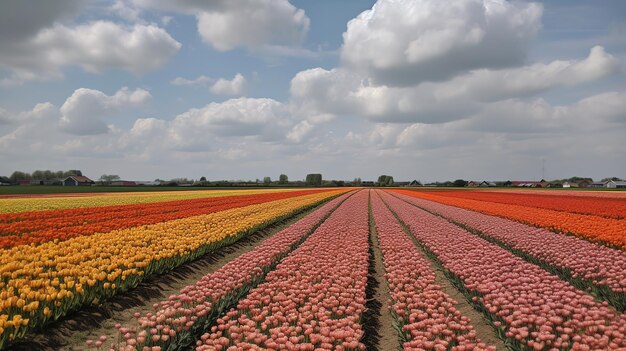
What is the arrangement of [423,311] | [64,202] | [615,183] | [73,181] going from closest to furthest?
[423,311]
[64,202]
[73,181]
[615,183]

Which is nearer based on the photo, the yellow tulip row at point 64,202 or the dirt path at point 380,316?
the dirt path at point 380,316

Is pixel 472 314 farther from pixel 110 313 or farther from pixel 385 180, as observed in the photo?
pixel 385 180

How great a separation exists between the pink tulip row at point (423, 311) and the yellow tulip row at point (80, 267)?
5.46m

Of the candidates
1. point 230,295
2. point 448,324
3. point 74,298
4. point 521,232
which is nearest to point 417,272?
point 448,324

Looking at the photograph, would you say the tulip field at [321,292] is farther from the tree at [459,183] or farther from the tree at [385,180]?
the tree at [385,180]

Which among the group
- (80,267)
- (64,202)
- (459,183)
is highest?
(459,183)

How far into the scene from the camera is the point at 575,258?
36.2 ft

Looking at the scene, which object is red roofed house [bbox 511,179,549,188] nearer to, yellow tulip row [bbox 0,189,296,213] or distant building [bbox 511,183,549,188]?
distant building [bbox 511,183,549,188]

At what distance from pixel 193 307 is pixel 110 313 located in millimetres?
1652

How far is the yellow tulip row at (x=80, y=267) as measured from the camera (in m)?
6.52

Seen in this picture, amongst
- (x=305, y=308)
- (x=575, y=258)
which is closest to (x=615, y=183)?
(x=575, y=258)

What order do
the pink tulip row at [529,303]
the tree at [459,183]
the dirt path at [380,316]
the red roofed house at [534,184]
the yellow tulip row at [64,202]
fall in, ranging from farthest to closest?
1. the tree at [459,183]
2. the red roofed house at [534,184]
3. the yellow tulip row at [64,202]
4. the dirt path at [380,316]
5. the pink tulip row at [529,303]

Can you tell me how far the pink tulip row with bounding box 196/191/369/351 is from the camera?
5.74m

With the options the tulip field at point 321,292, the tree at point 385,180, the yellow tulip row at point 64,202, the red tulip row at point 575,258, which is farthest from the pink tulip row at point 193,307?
the tree at point 385,180
